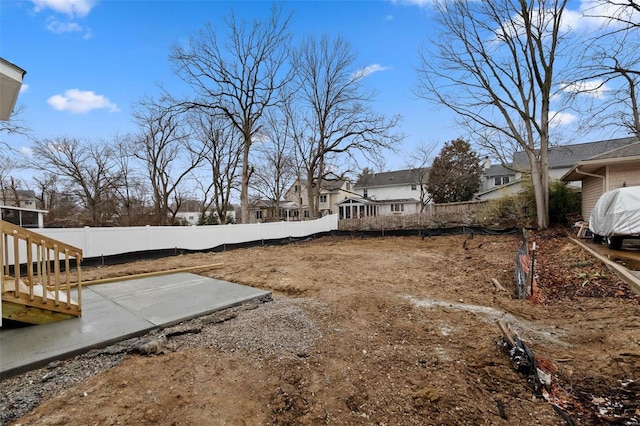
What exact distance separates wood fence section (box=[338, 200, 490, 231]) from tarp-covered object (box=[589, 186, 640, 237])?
8.22 metres

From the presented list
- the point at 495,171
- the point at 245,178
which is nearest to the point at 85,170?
the point at 245,178

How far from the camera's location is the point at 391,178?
32.2 m

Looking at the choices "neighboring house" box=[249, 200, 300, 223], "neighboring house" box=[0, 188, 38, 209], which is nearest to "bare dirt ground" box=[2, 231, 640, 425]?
"neighboring house" box=[0, 188, 38, 209]

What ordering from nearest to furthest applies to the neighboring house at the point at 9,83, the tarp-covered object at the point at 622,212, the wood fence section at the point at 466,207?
the neighboring house at the point at 9,83 → the tarp-covered object at the point at 622,212 → the wood fence section at the point at 466,207

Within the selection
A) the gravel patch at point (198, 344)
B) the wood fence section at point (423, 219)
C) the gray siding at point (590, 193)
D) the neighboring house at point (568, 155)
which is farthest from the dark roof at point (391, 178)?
the gravel patch at point (198, 344)

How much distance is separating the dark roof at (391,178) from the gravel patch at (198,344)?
2750 centimetres

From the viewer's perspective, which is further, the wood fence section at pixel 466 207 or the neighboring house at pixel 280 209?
the neighboring house at pixel 280 209

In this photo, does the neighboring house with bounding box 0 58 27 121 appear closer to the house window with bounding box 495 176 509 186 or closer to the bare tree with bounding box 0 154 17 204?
the bare tree with bounding box 0 154 17 204

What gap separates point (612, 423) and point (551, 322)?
221 cm

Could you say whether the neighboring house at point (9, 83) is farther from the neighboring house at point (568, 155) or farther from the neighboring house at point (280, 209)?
the neighboring house at point (280, 209)

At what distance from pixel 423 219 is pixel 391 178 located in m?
16.4

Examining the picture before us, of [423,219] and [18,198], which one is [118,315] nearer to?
[423,219]

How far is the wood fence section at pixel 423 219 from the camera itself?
51.8 feet

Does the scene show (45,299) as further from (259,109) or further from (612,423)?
(259,109)
